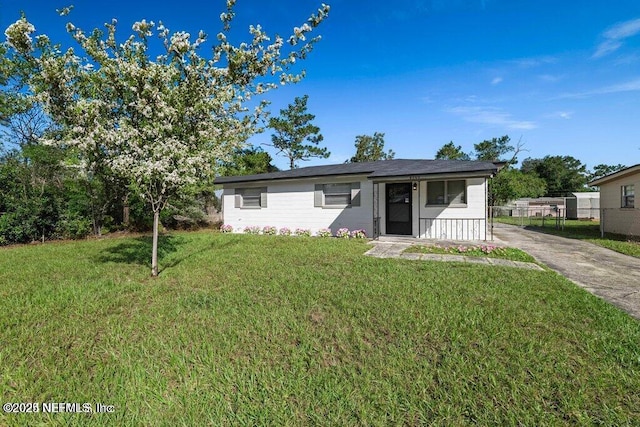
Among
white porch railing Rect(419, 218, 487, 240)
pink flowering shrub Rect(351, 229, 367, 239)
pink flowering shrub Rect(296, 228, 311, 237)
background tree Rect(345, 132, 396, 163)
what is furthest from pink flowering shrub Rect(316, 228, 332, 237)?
background tree Rect(345, 132, 396, 163)

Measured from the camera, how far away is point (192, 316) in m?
3.27

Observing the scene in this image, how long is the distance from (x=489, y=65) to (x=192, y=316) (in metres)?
13.2

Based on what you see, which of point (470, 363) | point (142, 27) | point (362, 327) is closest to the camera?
point (470, 363)

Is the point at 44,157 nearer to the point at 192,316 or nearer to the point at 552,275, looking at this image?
the point at 192,316

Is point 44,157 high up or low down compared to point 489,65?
down

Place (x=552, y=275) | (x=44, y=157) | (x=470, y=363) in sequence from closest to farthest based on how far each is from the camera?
(x=470, y=363), (x=552, y=275), (x=44, y=157)

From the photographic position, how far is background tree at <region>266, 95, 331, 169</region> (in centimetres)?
2798

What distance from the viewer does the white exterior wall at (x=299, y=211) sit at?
34.3 feet

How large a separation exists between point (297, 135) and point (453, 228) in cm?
2216

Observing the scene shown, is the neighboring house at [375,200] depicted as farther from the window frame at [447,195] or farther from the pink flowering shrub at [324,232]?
the pink flowering shrub at [324,232]

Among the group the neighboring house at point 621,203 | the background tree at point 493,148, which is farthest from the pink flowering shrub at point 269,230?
the background tree at point 493,148

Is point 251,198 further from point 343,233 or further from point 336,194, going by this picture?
point 343,233

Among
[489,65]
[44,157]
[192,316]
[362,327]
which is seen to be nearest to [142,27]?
[192,316]

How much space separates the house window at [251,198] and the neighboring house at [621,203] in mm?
13912
